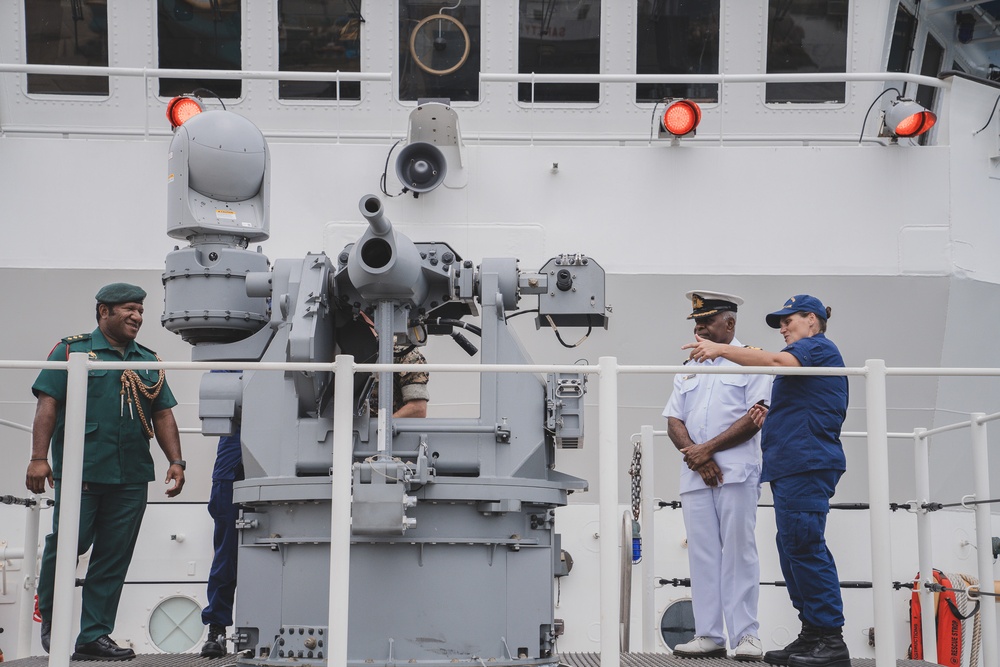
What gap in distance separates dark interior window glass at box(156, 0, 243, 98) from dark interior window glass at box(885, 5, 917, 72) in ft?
15.5

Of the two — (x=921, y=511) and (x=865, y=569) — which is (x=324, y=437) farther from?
(x=865, y=569)

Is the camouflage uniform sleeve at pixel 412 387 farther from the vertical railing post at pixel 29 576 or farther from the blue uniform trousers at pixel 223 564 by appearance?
the vertical railing post at pixel 29 576

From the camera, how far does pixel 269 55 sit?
848 centimetres

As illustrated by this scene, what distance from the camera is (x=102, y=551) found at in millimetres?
4938

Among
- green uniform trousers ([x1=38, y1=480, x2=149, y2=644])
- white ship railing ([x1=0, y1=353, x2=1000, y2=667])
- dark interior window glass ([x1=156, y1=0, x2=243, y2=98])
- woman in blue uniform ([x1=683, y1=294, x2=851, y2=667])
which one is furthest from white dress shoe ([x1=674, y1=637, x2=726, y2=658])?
dark interior window glass ([x1=156, y1=0, x2=243, y2=98])

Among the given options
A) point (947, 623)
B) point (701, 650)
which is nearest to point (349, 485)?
point (701, 650)

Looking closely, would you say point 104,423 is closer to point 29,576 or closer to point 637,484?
point 29,576

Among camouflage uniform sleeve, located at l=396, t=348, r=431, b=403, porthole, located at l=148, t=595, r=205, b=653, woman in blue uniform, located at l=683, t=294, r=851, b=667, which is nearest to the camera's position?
woman in blue uniform, located at l=683, t=294, r=851, b=667

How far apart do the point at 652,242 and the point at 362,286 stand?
3778mm

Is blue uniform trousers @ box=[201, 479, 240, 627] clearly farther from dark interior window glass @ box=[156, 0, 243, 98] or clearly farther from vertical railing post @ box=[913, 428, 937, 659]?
dark interior window glass @ box=[156, 0, 243, 98]

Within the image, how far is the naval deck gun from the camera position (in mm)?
4238

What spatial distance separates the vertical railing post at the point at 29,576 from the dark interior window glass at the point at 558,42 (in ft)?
14.9

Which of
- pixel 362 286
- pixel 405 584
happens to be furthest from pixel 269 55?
pixel 405 584

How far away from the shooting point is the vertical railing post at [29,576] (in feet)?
16.8
